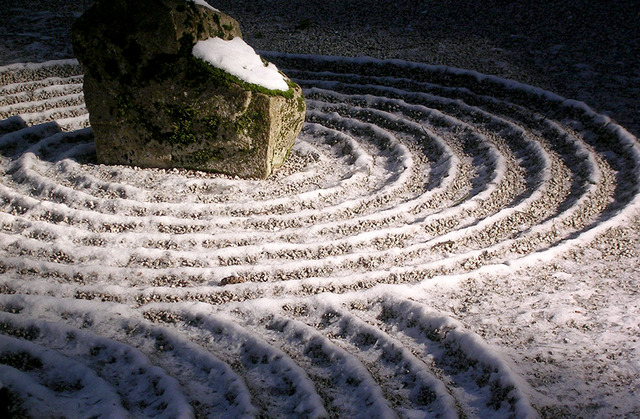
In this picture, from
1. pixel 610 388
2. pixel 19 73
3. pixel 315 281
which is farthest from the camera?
pixel 19 73

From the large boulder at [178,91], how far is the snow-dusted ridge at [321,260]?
0.39 m

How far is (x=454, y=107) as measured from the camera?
11094 millimetres

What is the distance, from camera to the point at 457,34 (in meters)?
14.3

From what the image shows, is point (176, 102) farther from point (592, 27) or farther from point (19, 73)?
point (592, 27)

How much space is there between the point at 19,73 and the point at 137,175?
5.28 metres

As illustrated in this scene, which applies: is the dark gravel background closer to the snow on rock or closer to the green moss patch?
the snow on rock

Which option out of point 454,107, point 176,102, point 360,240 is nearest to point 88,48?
point 176,102

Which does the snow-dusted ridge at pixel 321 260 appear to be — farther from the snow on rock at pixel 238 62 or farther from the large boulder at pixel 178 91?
the snow on rock at pixel 238 62

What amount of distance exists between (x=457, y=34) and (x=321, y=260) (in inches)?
365

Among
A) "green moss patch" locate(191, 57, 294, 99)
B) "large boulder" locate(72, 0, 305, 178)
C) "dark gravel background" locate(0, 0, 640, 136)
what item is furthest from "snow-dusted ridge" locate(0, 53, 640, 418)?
"dark gravel background" locate(0, 0, 640, 136)

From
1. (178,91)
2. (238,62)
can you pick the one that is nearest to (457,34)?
(238,62)

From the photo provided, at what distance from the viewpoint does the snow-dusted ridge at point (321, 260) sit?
195 inches

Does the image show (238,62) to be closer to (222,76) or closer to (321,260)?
(222,76)

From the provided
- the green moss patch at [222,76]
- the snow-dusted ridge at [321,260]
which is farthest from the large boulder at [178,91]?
the snow-dusted ridge at [321,260]
